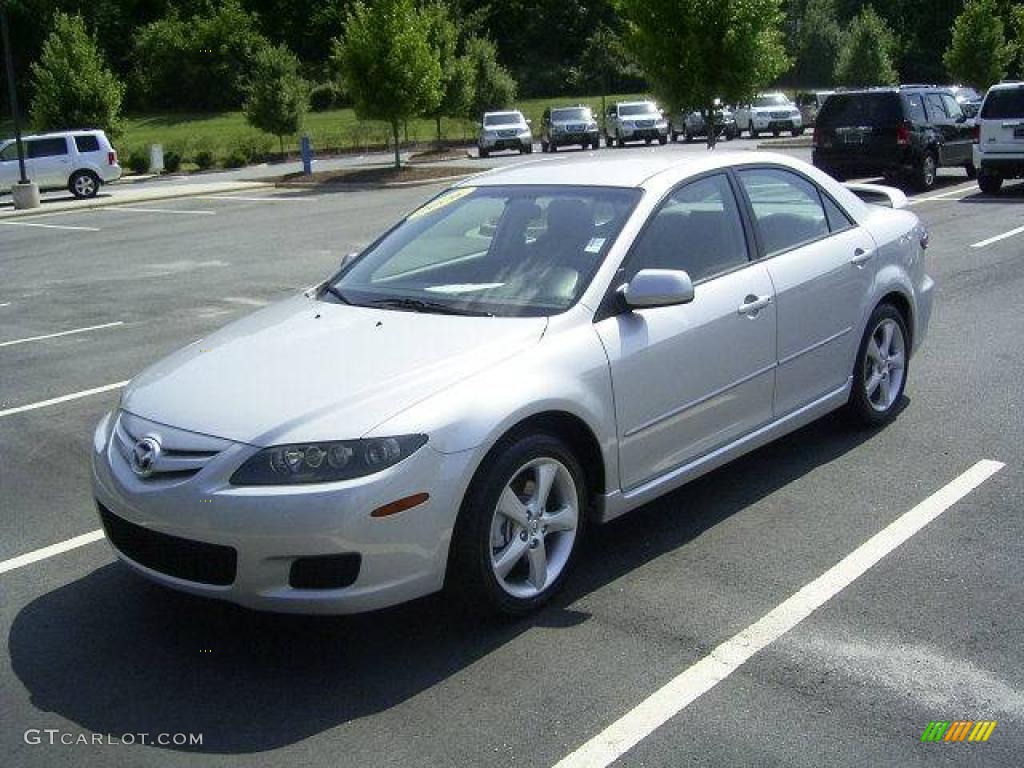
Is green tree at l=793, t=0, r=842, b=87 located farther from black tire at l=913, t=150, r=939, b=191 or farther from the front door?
the front door

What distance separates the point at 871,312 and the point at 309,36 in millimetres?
94974

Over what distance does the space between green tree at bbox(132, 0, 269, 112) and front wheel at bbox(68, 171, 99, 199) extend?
54.2 metres

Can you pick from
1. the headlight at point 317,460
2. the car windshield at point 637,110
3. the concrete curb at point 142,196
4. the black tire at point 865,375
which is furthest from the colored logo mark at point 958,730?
the car windshield at point 637,110

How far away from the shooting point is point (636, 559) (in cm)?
490

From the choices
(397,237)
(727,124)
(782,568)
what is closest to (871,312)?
(782,568)

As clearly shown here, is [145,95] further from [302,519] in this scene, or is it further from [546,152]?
[302,519]

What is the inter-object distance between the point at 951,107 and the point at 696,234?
19.1m

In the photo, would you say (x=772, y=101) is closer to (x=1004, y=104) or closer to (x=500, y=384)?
(x=1004, y=104)

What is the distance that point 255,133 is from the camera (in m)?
64.7

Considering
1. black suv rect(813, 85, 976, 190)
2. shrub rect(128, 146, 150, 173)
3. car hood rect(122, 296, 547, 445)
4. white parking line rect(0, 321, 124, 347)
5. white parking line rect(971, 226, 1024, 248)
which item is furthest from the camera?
shrub rect(128, 146, 150, 173)

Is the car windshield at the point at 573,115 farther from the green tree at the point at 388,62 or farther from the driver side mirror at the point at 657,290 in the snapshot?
the driver side mirror at the point at 657,290

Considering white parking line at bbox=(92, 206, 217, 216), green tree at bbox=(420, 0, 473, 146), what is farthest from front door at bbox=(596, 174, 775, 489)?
green tree at bbox=(420, 0, 473, 146)

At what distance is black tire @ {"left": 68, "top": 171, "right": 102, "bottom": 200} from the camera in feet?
107

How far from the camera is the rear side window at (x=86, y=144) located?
107 feet
